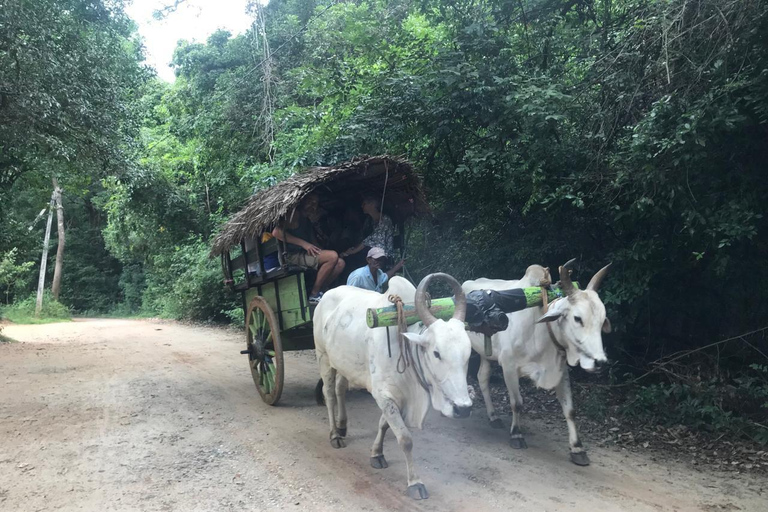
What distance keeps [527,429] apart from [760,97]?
353 centimetres

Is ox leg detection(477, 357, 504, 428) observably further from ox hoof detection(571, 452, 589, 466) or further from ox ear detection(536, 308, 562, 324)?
ox ear detection(536, 308, 562, 324)

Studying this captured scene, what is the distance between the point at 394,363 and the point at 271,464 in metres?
1.41

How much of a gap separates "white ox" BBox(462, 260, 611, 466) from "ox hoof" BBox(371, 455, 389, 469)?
1.25 m

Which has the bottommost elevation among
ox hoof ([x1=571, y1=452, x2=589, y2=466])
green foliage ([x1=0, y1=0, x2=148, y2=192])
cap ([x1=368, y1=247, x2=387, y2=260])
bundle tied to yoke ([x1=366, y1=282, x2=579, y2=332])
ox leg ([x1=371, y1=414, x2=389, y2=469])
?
ox hoof ([x1=571, y1=452, x2=589, y2=466])

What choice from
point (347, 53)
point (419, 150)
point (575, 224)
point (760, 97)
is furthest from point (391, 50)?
point (760, 97)

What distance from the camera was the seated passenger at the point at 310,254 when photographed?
6105mm

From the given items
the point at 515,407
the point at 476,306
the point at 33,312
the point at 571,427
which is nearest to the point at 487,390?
the point at 515,407

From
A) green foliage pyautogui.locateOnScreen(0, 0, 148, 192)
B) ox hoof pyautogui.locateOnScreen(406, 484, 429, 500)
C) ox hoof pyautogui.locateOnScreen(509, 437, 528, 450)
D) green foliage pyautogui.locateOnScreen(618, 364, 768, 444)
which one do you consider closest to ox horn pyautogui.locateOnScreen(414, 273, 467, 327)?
ox hoof pyautogui.locateOnScreen(406, 484, 429, 500)

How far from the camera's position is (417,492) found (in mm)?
3910

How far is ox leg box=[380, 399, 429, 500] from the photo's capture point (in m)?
3.92

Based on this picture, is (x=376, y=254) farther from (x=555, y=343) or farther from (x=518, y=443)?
(x=518, y=443)

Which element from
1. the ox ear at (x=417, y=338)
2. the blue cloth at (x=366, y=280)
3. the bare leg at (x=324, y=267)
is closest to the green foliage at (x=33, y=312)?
the bare leg at (x=324, y=267)

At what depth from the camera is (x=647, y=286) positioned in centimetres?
593

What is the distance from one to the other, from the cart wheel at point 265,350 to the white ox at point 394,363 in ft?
3.23
